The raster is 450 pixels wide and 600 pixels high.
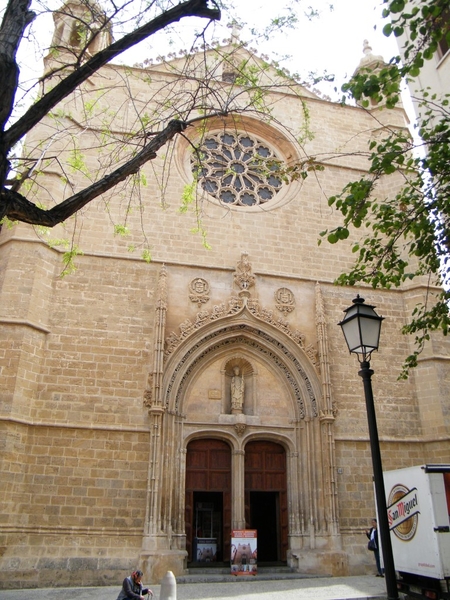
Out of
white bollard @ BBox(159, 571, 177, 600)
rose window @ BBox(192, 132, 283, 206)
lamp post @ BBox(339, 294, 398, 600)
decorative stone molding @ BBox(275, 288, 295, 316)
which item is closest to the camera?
lamp post @ BBox(339, 294, 398, 600)

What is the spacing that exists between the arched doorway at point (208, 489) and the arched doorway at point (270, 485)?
0.49 meters

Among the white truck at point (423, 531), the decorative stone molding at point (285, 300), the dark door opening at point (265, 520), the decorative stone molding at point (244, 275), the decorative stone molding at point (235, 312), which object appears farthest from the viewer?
the decorative stone molding at point (285, 300)

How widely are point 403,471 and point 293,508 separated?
15.1ft

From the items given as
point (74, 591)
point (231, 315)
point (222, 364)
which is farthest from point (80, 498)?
point (231, 315)

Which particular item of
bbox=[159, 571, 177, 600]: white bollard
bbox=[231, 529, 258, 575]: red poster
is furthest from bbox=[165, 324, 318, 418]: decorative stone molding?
bbox=[159, 571, 177, 600]: white bollard

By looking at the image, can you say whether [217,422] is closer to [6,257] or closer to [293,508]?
[293,508]

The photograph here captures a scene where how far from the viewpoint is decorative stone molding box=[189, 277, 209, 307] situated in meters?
13.0

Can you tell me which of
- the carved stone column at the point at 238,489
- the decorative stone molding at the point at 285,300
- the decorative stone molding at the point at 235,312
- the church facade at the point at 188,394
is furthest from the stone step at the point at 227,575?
the decorative stone molding at the point at 285,300

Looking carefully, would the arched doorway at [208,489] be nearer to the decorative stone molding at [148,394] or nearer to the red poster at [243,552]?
the red poster at [243,552]

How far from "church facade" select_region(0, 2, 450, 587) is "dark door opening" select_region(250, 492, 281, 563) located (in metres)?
0.05

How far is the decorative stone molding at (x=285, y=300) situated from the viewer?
1345 cm

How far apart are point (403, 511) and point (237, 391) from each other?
17.6 ft

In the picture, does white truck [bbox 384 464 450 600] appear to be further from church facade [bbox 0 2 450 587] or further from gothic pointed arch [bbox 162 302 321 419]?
gothic pointed arch [bbox 162 302 321 419]

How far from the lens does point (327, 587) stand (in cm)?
952
